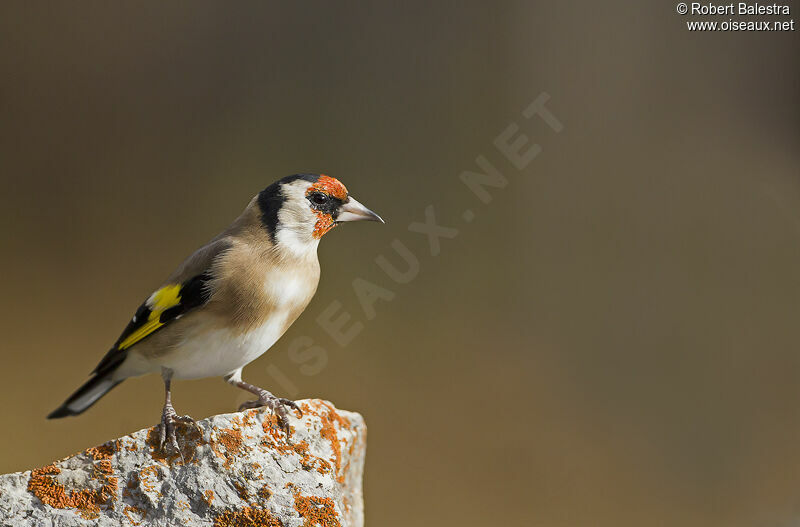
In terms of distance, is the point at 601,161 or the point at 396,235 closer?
the point at 396,235

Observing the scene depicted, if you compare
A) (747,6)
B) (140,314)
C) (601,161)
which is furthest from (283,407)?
(747,6)

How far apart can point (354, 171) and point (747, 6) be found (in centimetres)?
208

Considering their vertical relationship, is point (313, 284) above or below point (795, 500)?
above

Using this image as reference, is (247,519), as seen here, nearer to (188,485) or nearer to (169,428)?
(188,485)

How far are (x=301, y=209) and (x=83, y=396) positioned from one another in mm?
819

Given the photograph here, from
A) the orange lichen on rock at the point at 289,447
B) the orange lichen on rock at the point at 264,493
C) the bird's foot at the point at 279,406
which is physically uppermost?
the bird's foot at the point at 279,406

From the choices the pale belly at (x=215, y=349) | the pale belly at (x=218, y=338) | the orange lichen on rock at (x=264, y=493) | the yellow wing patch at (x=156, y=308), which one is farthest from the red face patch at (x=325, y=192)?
the orange lichen on rock at (x=264, y=493)

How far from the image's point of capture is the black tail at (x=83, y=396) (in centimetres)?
225

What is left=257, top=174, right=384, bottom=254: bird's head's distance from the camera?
6.79 ft

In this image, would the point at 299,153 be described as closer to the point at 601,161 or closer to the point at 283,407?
the point at 601,161

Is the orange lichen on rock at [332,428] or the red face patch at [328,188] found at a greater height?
the red face patch at [328,188]

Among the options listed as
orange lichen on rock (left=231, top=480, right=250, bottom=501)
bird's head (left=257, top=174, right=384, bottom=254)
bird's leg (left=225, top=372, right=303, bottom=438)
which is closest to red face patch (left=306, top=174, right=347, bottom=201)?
bird's head (left=257, top=174, right=384, bottom=254)

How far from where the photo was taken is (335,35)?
165 inches

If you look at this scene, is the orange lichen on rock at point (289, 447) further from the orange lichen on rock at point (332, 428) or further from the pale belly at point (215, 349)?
the pale belly at point (215, 349)
